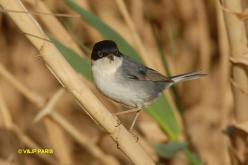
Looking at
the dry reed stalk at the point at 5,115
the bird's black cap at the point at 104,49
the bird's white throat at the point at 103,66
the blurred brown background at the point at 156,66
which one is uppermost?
the bird's black cap at the point at 104,49

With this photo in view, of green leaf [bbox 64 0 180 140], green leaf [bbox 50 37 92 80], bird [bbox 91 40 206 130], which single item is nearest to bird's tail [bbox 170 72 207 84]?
bird [bbox 91 40 206 130]

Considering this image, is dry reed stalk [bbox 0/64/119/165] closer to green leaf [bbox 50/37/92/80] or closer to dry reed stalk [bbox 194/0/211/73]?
green leaf [bbox 50/37/92/80]

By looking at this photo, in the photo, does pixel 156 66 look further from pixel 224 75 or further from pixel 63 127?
pixel 63 127

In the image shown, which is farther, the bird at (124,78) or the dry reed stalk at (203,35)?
the dry reed stalk at (203,35)

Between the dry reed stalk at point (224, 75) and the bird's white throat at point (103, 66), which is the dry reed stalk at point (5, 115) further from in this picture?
the dry reed stalk at point (224, 75)

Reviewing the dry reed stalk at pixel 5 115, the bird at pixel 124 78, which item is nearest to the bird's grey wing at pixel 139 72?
the bird at pixel 124 78

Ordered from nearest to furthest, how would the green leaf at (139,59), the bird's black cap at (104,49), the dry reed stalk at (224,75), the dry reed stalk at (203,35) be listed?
the green leaf at (139,59) < the bird's black cap at (104,49) < the dry reed stalk at (224,75) < the dry reed stalk at (203,35)

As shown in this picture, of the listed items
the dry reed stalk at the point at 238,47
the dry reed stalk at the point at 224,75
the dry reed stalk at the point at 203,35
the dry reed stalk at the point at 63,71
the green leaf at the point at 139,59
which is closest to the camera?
the dry reed stalk at the point at 63,71

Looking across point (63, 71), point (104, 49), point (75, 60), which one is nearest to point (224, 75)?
point (104, 49)

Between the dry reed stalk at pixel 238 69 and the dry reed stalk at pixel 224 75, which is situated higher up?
the dry reed stalk at pixel 238 69
